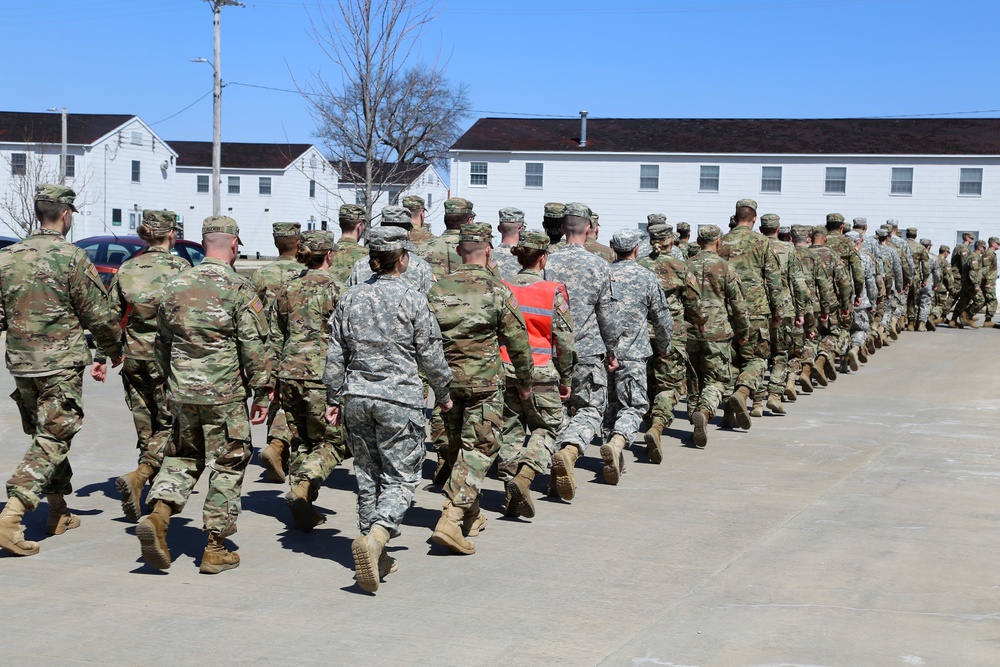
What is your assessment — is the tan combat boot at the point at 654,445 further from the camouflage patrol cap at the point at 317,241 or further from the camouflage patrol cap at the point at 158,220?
the camouflage patrol cap at the point at 158,220

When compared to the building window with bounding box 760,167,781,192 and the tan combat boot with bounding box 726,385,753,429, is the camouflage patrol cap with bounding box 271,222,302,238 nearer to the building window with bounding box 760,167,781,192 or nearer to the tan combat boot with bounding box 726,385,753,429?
the tan combat boot with bounding box 726,385,753,429

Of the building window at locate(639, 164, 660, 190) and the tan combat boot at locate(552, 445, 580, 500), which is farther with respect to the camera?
the building window at locate(639, 164, 660, 190)

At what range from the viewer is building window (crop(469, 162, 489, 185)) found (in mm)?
41688

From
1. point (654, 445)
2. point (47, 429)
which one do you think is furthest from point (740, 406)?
point (47, 429)

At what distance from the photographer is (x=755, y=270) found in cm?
1366

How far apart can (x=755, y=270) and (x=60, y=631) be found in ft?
32.2

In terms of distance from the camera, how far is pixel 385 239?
6.68m

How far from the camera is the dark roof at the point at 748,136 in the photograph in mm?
38750

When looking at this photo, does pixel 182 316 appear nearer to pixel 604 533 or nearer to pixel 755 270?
pixel 604 533

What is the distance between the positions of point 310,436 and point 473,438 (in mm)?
1383

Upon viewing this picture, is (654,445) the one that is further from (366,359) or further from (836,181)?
(836,181)

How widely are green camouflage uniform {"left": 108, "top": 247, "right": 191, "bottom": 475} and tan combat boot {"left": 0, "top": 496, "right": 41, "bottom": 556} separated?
1.18m

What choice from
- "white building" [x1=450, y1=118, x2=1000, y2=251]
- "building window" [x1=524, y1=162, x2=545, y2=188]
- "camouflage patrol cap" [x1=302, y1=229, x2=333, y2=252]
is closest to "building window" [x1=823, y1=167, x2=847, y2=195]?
"white building" [x1=450, y1=118, x2=1000, y2=251]

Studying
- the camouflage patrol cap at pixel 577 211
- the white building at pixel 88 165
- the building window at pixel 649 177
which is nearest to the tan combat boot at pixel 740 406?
the camouflage patrol cap at pixel 577 211
